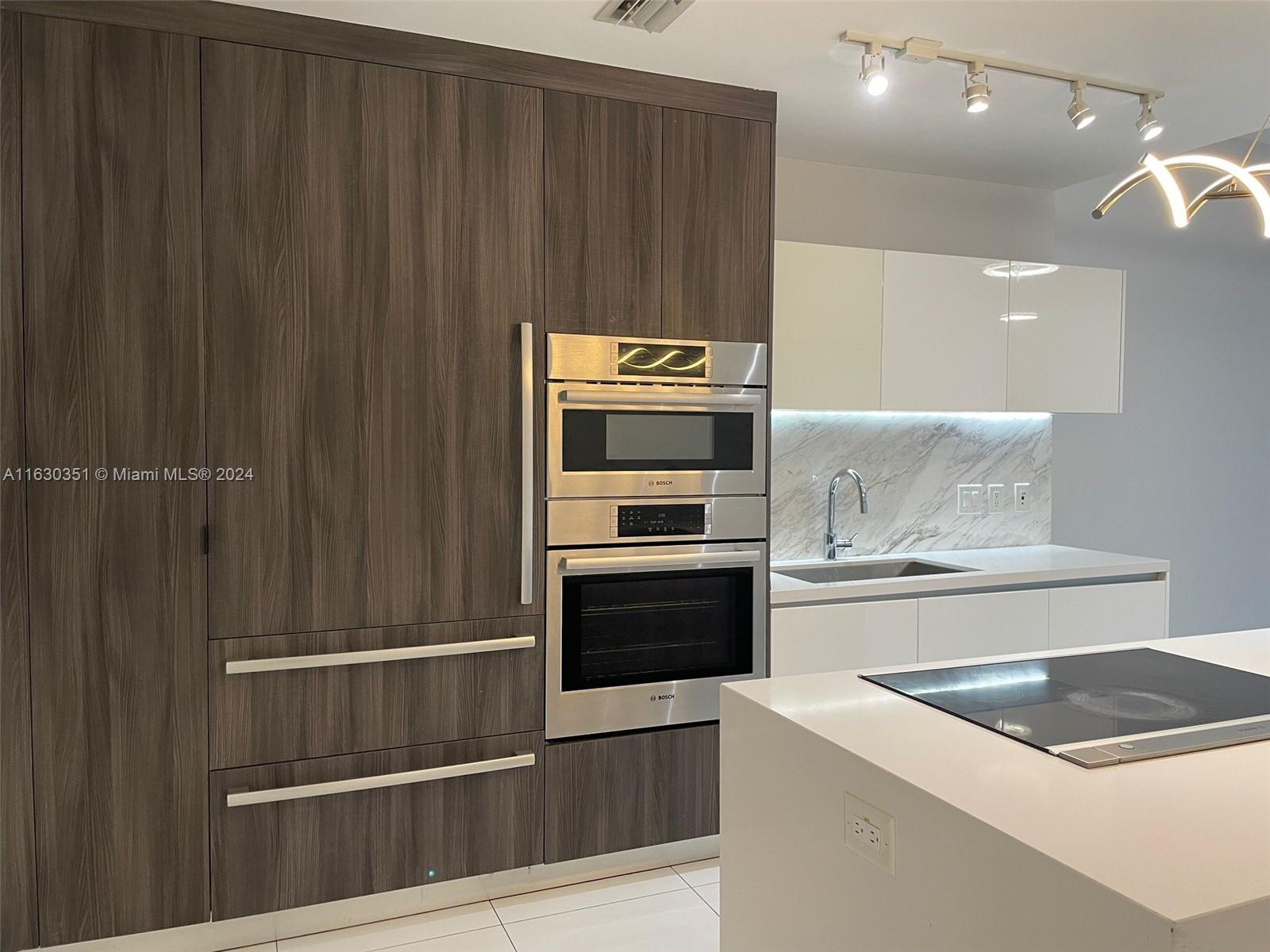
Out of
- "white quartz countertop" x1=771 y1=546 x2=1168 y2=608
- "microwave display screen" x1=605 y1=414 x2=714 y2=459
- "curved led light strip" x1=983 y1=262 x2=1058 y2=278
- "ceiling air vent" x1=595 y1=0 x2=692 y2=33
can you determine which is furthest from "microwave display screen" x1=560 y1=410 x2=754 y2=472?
"curved led light strip" x1=983 y1=262 x2=1058 y2=278

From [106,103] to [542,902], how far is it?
245cm

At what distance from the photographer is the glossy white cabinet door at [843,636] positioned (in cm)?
303

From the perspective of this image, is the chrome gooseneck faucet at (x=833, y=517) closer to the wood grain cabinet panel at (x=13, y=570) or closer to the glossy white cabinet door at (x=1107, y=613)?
the glossy white cabinet door at (x=1107, y=613)

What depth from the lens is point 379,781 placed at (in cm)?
251

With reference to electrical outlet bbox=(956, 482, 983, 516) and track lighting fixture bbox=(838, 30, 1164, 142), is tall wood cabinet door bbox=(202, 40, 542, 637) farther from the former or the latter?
electrical outlet bbox=(956, 482, 983, 516)

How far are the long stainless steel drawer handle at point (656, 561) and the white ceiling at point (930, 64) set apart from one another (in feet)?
4.87

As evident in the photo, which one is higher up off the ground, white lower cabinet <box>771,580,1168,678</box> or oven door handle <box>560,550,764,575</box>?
oven door handle <box>560,550,764,575</box>

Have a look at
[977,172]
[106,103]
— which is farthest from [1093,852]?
[977,172]

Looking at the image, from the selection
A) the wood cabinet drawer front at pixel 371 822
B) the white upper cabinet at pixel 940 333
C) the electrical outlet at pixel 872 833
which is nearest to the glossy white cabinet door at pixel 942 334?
the white upper cabinet at pixel 940 333

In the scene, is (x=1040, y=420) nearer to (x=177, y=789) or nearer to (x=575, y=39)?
(x=575, y=39)

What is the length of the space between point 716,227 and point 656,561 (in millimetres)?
1055

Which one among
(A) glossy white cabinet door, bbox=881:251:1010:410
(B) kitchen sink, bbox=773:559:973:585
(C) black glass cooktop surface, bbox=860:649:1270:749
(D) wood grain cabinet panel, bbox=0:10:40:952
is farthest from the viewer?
(B) kitchen sink, bbox=773:559:973:585

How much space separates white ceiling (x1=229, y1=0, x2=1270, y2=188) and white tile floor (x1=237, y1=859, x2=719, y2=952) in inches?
98.2

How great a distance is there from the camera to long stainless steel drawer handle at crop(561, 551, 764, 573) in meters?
2.72
